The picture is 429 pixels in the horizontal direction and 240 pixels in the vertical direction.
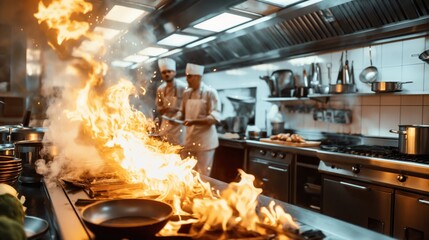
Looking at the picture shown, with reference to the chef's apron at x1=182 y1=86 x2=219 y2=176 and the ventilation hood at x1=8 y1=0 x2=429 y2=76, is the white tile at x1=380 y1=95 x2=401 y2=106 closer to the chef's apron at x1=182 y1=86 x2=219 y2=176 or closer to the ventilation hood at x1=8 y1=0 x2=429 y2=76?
the ventilation hood at x1=8 y1=0 x2=429 y2=76

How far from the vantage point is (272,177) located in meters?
4.50

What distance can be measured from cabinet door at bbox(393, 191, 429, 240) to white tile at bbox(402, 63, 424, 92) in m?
1.40

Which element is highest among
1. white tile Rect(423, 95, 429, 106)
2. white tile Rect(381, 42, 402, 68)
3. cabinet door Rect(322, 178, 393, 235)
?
white tile Rect(381, 42, 402, 68)

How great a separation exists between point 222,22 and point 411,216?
9.64 feet

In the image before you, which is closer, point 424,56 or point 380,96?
point 424,56

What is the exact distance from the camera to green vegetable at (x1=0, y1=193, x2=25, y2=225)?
110 centimetres

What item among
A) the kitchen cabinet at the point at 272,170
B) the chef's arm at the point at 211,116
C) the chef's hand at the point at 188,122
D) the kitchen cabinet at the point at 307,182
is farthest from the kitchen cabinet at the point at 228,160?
the kitchen cabinet at the point at 307,182

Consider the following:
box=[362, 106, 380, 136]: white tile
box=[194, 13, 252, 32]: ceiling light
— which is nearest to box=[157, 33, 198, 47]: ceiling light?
box=[194, 13, 252, 32]: ceiling light

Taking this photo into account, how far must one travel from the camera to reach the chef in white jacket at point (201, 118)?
483 centimetres

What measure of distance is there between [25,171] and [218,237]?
164cm

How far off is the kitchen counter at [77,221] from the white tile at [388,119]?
2981 millimetres

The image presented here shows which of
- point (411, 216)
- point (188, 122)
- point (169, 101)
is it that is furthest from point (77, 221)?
point (169, 101)

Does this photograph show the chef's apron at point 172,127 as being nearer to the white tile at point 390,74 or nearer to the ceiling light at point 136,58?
the ceiling light at point 136,58

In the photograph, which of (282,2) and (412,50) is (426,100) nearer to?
(412,50)
